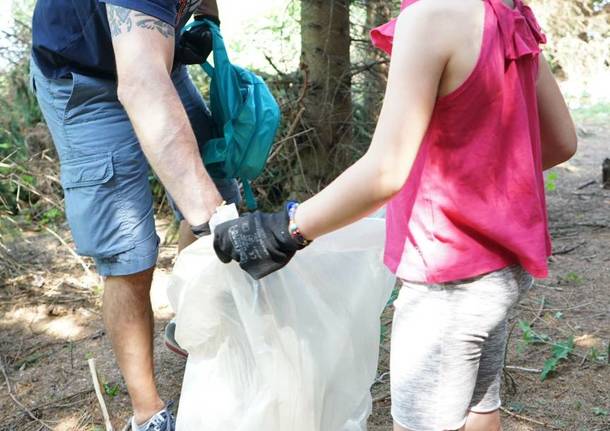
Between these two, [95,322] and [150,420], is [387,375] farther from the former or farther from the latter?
[95,322]

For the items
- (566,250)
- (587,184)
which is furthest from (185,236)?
(587,184)

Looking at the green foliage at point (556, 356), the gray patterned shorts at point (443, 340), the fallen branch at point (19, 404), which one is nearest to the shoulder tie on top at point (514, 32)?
the gray patterned shorts at point (443, 340)

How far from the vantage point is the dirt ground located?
2502 mm

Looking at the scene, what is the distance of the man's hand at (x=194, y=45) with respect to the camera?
2.51 m

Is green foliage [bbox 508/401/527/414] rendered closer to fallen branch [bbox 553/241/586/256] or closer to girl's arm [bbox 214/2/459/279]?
girl's arm [bbox 214/2/459/279]

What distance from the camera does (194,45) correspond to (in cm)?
254

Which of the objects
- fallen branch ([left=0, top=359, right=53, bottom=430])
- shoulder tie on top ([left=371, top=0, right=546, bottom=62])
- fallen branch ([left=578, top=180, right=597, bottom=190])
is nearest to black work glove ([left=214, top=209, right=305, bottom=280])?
shoulder tie on top ([left=371, top=0, right=546, bottom=62])

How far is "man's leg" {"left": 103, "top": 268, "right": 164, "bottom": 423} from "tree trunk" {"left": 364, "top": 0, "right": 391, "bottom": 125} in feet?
9.02

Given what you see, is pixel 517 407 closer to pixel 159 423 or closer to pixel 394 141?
pixel 159 423

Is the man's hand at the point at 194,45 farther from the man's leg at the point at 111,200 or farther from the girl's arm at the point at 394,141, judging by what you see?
the girl's arm at the point at 394,141

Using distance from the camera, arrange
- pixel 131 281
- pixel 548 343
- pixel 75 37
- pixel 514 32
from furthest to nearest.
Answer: pixel 548 343 → pixel 131 281 → pixel 75 37 → pixel 514 32

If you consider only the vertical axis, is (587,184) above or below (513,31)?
below

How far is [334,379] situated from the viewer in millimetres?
1844

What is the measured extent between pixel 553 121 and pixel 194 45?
1411mm
